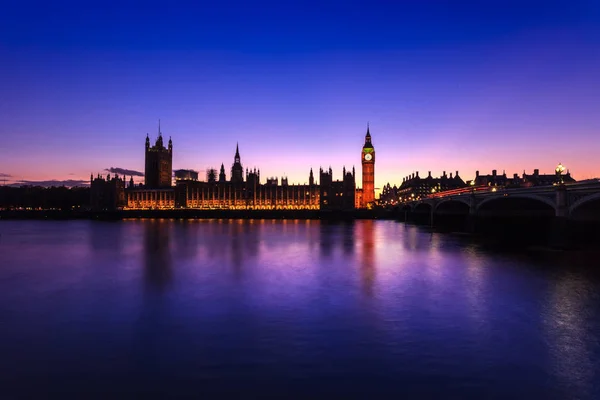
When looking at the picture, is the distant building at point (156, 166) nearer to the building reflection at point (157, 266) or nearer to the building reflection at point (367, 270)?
the building reflection at point (157, 266)

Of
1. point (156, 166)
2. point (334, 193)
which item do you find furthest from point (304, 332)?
point (156, 166)

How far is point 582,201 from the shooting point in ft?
99.0

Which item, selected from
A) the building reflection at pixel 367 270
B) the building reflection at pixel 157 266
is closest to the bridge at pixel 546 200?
the building reflection at pixel 367 270

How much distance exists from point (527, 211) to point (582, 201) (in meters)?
30.6

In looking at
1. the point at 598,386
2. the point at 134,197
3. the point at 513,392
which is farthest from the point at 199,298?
the point at 134,197

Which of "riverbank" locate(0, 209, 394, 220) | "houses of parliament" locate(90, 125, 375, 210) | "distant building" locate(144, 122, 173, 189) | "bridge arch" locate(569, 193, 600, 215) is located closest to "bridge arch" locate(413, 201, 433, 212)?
"riverbank" locate(0, 209, 394, 220)

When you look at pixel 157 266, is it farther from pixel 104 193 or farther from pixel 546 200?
pixel 104 193

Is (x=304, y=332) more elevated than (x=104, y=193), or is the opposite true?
(x=104, y=193)

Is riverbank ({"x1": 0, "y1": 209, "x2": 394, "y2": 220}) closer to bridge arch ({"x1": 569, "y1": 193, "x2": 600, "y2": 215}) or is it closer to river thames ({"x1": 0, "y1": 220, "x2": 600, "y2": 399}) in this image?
bridge arch ({"x1": 569, "y1": 193, "x2": 600, "y2": 215})

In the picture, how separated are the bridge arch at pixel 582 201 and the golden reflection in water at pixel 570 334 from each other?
10.5 m

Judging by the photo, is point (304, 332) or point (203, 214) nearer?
point (304, 332)

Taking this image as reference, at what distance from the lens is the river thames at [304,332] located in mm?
9164

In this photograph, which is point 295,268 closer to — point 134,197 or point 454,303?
point 454,303

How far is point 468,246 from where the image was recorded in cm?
4106
